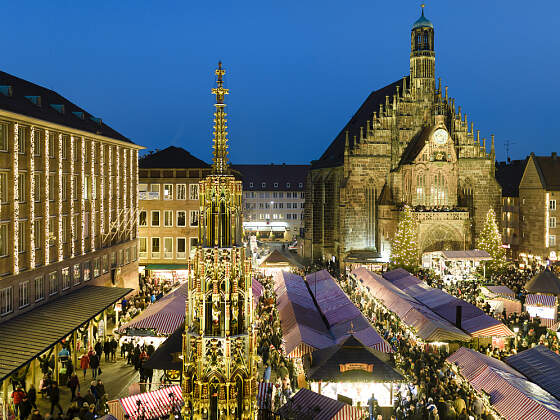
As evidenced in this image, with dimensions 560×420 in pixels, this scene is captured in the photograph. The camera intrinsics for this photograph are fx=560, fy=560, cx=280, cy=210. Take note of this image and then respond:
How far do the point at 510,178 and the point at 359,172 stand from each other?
2236cm

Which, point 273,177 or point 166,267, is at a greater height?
point 273,177

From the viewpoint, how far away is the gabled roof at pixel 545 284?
3048 cm

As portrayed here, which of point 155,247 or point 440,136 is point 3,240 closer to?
point 155,247

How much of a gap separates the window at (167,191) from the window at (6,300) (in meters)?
26.6

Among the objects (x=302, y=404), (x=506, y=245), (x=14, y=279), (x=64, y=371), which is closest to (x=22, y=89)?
(x=14, y=279)

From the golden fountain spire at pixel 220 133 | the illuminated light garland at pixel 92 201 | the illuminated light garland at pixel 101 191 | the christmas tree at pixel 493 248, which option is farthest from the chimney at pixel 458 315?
the christmas tree at pixel 493 248

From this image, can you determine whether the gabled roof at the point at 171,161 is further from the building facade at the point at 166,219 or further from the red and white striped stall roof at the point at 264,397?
the red and white striped stall roof at the point at 264,397

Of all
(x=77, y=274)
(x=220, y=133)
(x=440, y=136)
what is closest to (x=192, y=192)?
(x=77, y=274)

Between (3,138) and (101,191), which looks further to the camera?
(101,191)

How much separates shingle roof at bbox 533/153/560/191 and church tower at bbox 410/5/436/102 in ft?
43.6

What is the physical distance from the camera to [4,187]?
20.9 metres

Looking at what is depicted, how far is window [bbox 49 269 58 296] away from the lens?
24844 millimetres

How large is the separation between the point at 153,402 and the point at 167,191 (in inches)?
1397

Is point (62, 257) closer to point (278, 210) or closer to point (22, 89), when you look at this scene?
point (22, 89)
